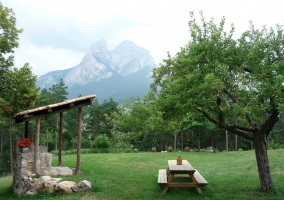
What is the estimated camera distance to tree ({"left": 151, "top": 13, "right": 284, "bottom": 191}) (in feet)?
24.9

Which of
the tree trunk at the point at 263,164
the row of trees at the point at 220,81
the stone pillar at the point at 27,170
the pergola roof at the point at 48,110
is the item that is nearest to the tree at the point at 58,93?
the pergola roof at the point at 48,110

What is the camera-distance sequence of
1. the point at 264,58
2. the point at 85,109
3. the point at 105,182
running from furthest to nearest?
the point at 85,109 < the point at 105,182 < the point at 264,58

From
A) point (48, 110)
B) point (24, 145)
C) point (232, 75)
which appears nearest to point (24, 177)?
point (24, 145)

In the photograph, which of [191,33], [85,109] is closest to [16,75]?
[191,33]

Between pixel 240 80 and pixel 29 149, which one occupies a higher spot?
pixel 240 80

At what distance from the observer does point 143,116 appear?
24469mm

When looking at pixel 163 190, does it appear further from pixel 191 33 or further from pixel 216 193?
pixel 191 33

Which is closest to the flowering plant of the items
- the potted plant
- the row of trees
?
the potted plant

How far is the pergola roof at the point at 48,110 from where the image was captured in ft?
34.9

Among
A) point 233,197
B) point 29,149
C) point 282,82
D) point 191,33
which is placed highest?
point 191,33

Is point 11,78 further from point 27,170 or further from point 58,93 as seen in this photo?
point 58,93

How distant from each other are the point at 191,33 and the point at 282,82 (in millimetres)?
3403

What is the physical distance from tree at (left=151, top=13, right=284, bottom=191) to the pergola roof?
4707 mm

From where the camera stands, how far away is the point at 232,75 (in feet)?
27.0
